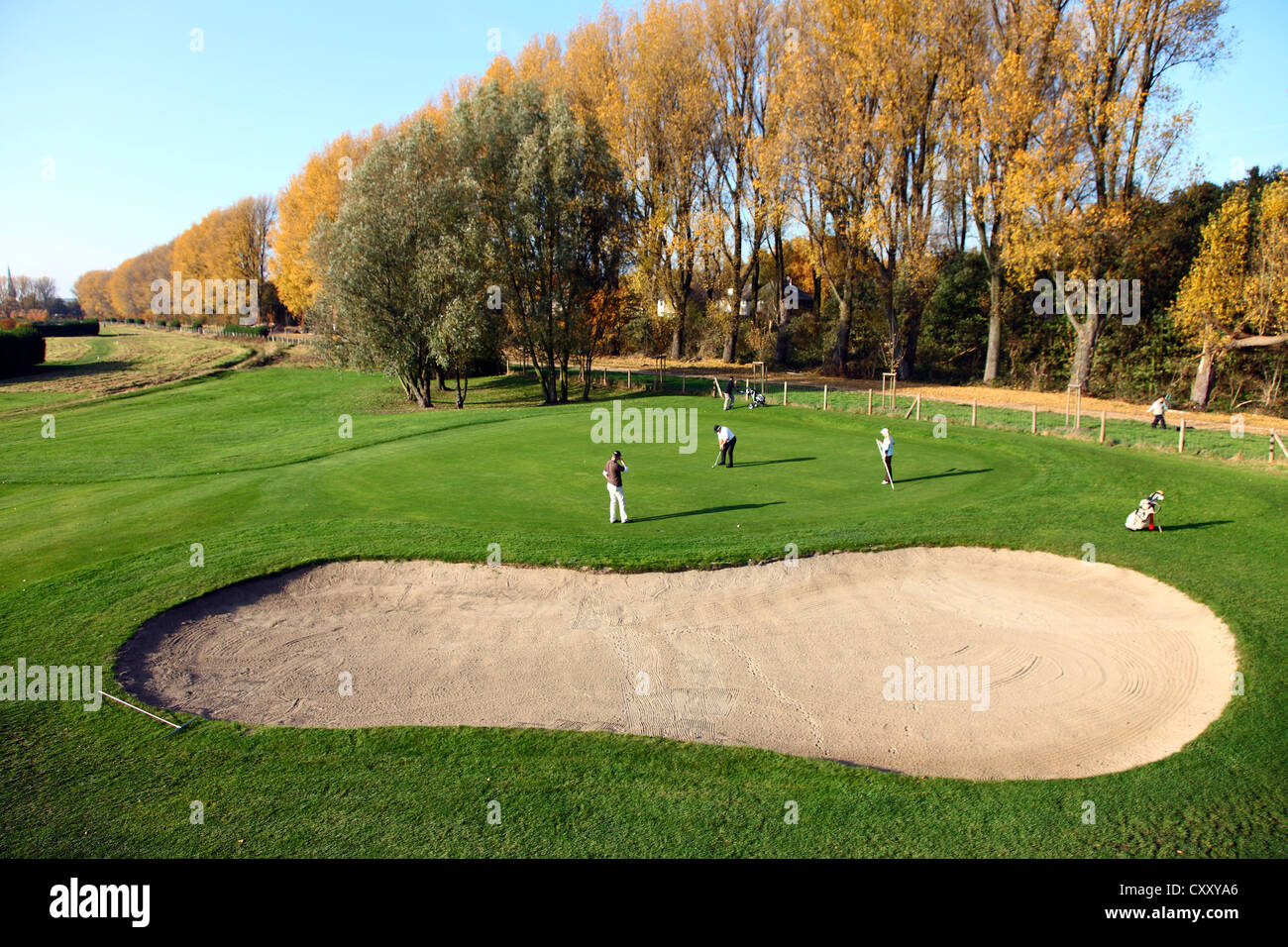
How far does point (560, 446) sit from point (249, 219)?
100 meters

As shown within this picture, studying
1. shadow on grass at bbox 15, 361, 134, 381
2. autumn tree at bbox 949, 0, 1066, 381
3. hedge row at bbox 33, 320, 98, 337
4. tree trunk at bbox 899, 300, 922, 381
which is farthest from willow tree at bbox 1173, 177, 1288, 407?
hedge row at bbox 33, 320, 98, 337

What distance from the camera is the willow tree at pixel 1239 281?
36750 millimetres

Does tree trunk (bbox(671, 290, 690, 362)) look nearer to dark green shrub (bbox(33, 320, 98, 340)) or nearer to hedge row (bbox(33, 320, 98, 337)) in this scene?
dark green shrub (bbox(33, 320, 98, 340))

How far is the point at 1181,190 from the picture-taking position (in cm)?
4616

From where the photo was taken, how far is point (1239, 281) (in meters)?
38.8

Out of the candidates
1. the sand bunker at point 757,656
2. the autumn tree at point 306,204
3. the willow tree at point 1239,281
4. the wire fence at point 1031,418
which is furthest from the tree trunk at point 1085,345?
the autumn tree at point 306,204

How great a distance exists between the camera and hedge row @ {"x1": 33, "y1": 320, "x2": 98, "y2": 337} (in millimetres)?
100219

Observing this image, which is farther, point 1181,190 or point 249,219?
point 249,219

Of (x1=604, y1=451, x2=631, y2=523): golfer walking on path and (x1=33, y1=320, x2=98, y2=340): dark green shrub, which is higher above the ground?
(x1=33, y1=320, x2=98, y2=340): dark green shrub

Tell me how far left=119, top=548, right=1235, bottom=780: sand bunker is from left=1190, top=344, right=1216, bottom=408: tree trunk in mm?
32568

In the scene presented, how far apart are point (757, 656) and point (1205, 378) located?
4148cm

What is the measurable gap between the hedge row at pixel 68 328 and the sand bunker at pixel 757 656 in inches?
4406
